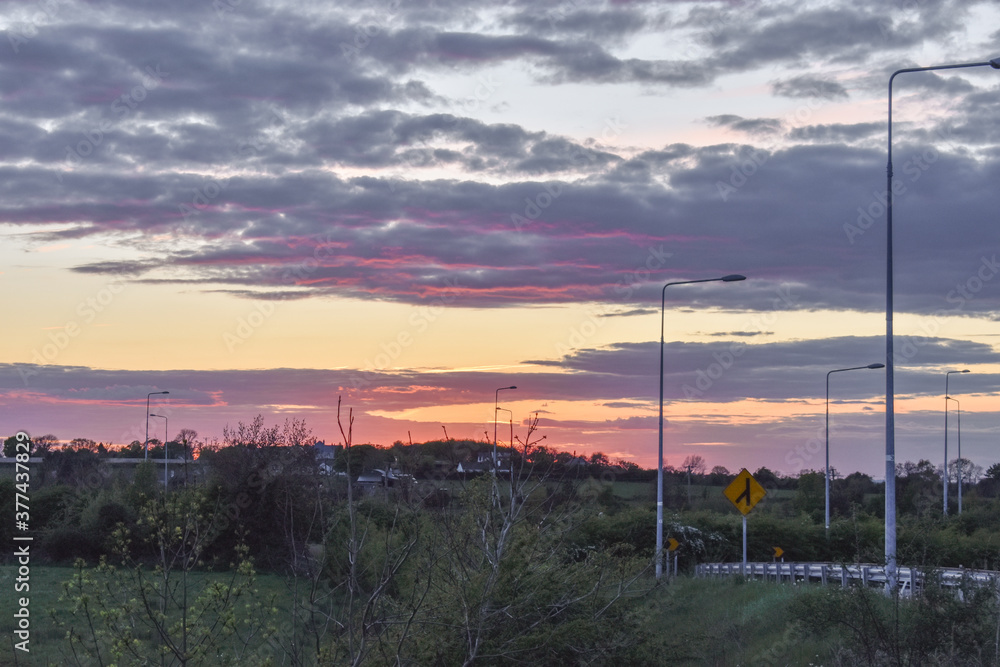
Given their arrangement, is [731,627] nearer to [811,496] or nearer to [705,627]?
[705,627]

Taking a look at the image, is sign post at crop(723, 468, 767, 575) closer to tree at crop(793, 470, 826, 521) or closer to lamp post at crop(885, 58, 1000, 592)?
lamp post at crop(885, 58, 1000, 592)

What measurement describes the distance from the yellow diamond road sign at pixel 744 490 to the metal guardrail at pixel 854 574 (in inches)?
106

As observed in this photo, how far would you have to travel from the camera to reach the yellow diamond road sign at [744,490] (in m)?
26.5

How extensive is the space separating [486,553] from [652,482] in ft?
229

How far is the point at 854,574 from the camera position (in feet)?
80.1

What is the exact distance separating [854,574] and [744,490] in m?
3.66

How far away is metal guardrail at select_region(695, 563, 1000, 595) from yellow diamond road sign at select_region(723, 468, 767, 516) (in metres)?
2.68

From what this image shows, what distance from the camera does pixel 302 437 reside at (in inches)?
1991

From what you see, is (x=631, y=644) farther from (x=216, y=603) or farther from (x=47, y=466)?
(x=47, y=466)

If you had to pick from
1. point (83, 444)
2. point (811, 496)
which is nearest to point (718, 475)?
point (811, 496)

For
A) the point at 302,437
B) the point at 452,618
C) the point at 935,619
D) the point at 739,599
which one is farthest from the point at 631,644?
the point at 302,437

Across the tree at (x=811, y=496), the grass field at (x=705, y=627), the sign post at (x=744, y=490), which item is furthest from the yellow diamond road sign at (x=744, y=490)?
the tree at (x=811, y=496)

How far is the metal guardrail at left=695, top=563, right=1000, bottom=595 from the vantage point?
1366cm

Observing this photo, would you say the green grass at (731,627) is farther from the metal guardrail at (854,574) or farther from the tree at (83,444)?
the tree at (83,444)
